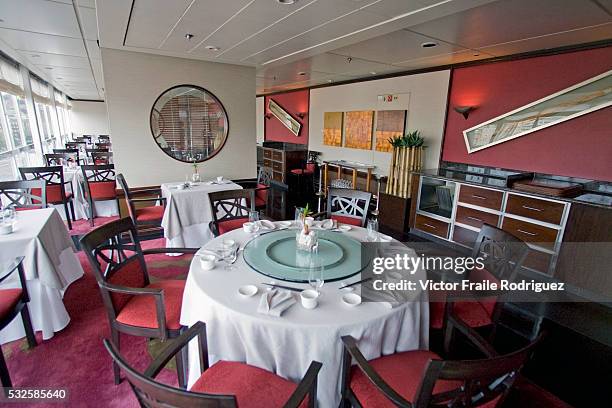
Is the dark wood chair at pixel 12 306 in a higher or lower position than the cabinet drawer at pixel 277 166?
lower

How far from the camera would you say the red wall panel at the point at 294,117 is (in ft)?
25.9

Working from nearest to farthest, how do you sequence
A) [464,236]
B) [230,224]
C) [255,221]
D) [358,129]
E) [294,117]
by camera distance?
[255,221], [230,224], [464,236], [358,129], [294,117]

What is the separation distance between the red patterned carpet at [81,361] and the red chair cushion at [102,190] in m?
2.49

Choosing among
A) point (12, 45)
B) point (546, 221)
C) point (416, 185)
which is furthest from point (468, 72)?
point (12, 45)

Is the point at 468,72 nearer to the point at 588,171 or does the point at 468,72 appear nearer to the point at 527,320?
the point at 588,171

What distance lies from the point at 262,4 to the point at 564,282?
3.90 metres

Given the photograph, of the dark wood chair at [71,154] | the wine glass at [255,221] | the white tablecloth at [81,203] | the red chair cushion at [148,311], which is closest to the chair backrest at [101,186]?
the white tablecloth at [81,203]

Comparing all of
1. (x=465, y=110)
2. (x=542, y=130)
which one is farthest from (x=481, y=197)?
(x=465, y=110)

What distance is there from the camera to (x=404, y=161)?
4.65 meters

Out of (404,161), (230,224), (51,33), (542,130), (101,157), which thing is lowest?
(230,224)

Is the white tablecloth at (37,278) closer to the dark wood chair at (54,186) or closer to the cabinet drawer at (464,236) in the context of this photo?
the dark wood chair at (54,186)

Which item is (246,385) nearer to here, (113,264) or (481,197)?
(113,264)

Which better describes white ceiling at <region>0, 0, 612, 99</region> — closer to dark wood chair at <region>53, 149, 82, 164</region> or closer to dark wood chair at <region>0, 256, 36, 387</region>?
dark wood chair at <region>0, 256, 36, 387</region>

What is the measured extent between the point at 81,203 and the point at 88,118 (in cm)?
1178
